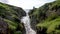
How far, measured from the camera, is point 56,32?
16281mm

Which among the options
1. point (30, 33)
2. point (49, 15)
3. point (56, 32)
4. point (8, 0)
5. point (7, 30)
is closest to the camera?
point (56, 32)

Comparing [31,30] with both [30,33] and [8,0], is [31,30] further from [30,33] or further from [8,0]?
[8,0]

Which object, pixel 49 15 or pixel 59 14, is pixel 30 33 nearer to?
pixel 49 15

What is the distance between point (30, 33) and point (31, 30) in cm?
152

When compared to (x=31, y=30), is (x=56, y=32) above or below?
above

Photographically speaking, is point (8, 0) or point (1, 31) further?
point (8, 0)

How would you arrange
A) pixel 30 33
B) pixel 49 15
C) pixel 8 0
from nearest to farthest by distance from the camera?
pixel 49 15
pixel 30 33
pixel 8 0

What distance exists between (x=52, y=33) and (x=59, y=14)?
495 centimetres

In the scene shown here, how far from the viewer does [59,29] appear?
55.0 ft

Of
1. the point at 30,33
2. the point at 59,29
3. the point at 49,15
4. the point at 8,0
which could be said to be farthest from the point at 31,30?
the point at 8,0

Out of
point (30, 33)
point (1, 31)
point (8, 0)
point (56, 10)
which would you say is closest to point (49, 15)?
point (56, 10)

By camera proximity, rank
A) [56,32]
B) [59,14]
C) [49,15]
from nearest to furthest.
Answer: [56,32]
[59,14]
[49,15]

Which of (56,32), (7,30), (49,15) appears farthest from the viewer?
(49,15)

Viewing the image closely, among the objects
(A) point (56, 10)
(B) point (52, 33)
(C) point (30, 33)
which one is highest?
(A) point (56, 10)
